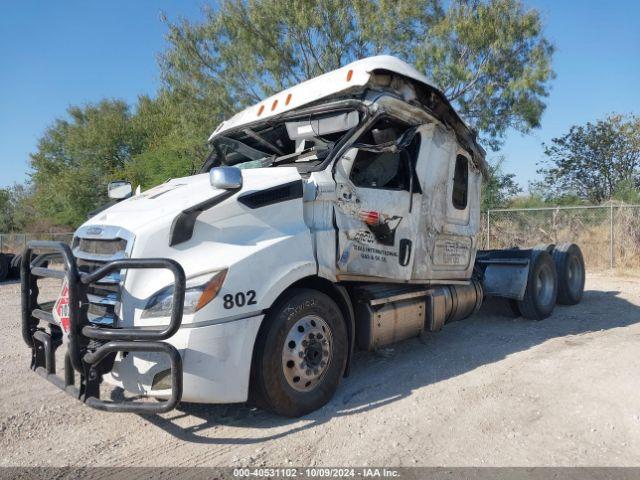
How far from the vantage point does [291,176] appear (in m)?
4.14

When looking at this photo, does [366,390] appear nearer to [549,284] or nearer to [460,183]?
[460,183]

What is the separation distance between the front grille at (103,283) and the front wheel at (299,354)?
1052mm

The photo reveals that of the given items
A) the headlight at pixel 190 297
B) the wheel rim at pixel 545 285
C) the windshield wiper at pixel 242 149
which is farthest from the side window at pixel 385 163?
the wheel rim at pixel 545 285

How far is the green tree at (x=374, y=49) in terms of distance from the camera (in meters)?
17.8

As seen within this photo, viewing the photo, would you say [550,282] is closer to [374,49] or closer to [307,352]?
[307,352]

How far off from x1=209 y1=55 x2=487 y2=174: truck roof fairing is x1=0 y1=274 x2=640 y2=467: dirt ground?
269 cm

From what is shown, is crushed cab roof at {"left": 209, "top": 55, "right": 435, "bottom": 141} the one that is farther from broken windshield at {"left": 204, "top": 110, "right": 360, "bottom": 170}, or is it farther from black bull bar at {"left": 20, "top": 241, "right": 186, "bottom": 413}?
black bull bar at {"left": 20, "top": 241, "right": 186, "bottom": 413}

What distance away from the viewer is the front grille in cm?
348

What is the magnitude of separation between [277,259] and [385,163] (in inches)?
80.3

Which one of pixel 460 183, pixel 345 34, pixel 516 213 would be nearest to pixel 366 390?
pixel 460 183

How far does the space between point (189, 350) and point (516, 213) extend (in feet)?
53.4

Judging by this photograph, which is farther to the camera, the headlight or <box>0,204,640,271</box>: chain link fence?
<box>0,204,640,271</box>: chain link fence

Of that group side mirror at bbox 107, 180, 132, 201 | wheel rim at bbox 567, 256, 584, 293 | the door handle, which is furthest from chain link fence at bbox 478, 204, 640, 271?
side mirror at bbox 107, 180, 132, 201

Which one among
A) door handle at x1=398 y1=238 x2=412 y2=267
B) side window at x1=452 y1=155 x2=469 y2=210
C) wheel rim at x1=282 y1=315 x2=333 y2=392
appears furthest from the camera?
side window at x1=452 y1=155 x2=469 y2=210
